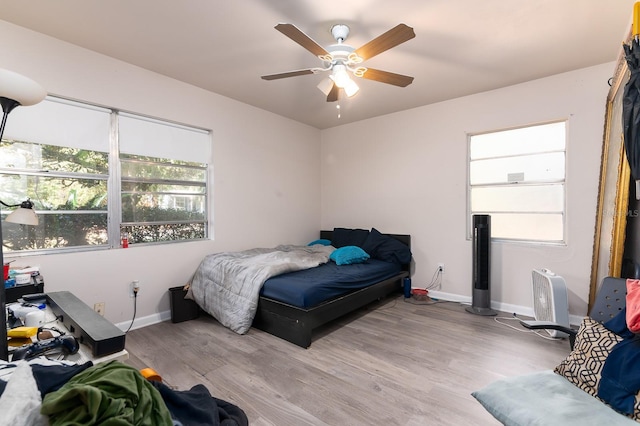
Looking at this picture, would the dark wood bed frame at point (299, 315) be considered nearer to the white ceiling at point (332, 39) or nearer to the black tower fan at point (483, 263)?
the black tower fan at point (483, 263)

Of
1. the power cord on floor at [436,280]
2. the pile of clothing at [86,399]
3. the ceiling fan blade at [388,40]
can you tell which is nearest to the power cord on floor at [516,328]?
the power cord on floor at [436,280]

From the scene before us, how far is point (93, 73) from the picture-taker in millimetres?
2816

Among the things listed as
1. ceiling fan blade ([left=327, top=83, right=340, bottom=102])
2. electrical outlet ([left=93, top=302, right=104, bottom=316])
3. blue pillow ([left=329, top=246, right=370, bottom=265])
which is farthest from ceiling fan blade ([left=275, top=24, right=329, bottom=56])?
electrical outlet ([left=93, top=302, right=104, bottom=316])

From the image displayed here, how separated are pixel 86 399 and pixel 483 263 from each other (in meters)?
3.79

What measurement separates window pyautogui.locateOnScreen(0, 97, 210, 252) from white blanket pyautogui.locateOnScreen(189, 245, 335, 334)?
641 millimetres

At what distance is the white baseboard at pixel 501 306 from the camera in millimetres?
3163

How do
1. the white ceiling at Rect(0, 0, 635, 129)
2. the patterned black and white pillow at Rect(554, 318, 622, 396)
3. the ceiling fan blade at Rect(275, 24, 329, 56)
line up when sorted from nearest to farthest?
the patterned black and white pillow at Rect(554, 318, 622, 396), the ceiling fan blade at Rect(275, 24, 329, 56), the white ceiling at Rect(0, 0, 635, 129)

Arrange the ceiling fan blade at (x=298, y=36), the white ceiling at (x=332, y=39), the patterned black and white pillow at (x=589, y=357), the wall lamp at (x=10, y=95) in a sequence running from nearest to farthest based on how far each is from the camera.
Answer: the wall lamp at (x=10, y=95), the patterned black and white pillow at (x=589, y=357), the ceiling fan blade at (x=298, y=36), the white ceiling at (x=332, y=39)

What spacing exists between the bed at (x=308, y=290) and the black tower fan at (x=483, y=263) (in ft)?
3.13

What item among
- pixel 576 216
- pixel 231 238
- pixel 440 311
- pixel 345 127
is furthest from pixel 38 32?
pixel 576 216

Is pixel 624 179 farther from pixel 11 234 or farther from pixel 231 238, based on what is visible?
pixel 11 234

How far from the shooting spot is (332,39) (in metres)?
2.56

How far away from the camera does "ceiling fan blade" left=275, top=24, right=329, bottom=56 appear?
185 centimetres

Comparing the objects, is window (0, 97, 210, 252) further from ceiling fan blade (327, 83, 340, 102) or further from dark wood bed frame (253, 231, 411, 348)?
ceiling fan blade (327, 83, 340, 102)
